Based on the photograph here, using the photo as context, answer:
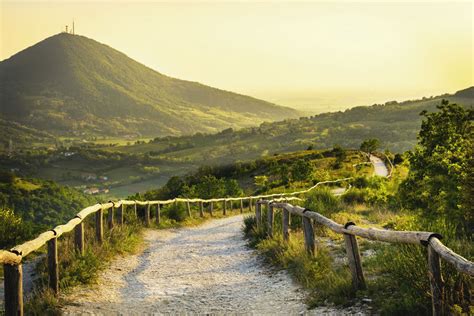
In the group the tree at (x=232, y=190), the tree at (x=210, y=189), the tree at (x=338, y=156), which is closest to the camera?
the tree at (x=210, y=189)

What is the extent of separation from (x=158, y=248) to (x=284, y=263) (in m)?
5.12

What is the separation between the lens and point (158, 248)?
1417cm

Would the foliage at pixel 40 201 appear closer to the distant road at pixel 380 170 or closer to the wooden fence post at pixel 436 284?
the distant road at pixel 380 170

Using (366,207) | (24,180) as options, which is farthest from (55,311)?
(24,180)

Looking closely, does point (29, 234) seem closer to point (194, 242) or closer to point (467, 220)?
point (194, 242)

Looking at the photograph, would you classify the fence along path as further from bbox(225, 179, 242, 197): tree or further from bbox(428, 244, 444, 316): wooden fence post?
bbox(225, 179, 242, 197): tree

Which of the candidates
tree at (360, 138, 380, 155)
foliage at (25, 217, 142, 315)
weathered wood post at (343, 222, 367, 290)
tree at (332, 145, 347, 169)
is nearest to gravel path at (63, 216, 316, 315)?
foliage at (25, 217, 142, 315)

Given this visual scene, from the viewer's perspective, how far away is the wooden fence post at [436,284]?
5559 mm

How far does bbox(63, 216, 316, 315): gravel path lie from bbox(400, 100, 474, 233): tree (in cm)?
457

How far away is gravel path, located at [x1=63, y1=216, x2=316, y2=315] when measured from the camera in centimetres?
809

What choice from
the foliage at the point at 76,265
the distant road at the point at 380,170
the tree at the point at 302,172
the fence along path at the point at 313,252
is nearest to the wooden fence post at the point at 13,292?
the fence along path at the point at 313,252

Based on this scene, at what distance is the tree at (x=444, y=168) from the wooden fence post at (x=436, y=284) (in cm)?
605

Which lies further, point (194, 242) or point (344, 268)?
point (194, 242)

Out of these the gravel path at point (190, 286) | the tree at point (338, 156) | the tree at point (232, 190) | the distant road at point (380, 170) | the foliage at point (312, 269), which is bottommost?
the gravel path at point (190, 286)
